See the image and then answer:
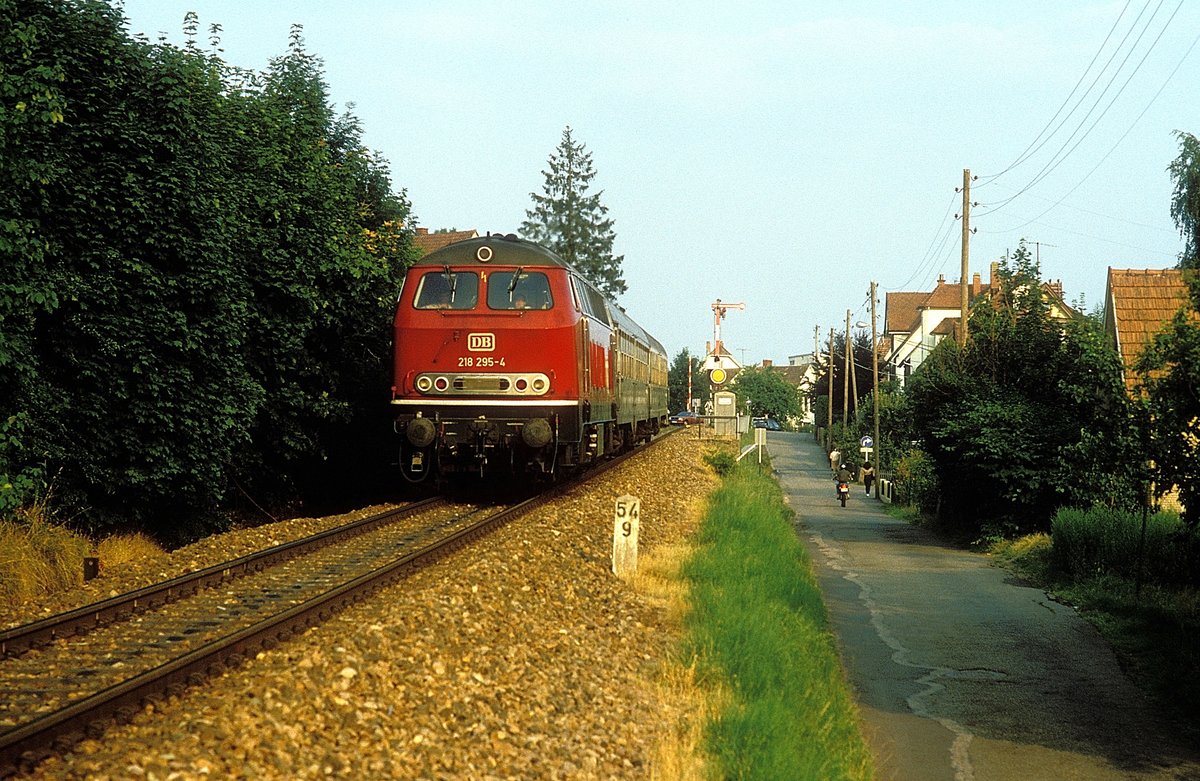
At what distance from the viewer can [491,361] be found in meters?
16.6

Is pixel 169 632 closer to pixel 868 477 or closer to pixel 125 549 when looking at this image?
pixel 125 549

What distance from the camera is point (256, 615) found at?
921cm

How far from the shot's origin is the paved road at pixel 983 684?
9.02m

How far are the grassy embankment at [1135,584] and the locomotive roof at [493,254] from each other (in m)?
9.01

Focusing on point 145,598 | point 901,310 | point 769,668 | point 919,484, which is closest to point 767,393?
point 901,310

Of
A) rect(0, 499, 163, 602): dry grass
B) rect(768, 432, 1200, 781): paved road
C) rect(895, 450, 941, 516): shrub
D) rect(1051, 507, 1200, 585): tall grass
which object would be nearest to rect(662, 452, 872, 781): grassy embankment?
rect(768, 432, 1200, 781): paved road

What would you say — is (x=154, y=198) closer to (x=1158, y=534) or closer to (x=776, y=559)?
(x=776, y=559)

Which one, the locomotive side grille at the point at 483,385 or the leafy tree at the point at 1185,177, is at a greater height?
the leafy tree at the point at 1185,177

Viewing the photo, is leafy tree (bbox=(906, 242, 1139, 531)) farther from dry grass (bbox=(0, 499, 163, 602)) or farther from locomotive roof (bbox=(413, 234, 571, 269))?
dry grass (bbox=(0, 499, 163, 602))

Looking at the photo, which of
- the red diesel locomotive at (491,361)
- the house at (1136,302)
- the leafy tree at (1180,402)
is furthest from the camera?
the house at (1136,302)

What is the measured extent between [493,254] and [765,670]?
9684mm

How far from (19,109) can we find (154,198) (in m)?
2.82

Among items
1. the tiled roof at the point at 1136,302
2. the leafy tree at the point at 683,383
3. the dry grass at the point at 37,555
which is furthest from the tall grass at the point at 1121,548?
the leafy tree at the point at 683,383

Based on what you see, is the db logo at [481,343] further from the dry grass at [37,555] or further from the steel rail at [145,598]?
the dry grass at [37,555]
